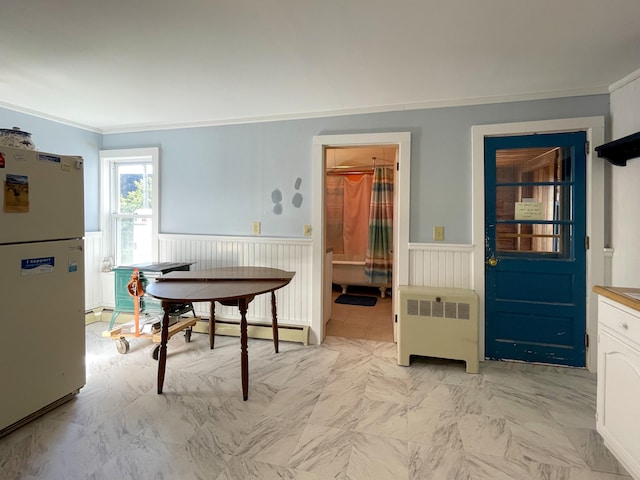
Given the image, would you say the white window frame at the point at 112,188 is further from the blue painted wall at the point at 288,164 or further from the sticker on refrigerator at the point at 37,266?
the sticker on refrigerator at the point at 37,266

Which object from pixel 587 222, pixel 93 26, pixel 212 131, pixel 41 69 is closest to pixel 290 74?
pixel 93 26

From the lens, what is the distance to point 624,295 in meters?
1.47

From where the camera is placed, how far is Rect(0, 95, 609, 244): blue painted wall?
266 cm

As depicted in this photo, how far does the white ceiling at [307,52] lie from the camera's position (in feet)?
5.06

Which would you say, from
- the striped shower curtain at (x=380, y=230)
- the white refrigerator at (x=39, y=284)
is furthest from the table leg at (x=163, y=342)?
the striped shower curtain at (x=380, y=230)

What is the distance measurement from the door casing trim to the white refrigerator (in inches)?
118

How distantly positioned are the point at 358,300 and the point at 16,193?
386 cm

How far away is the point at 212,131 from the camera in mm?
3254

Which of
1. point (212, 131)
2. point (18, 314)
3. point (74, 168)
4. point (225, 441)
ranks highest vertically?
point (212, 131)

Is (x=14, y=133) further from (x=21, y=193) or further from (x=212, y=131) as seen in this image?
(x=212, y=131)

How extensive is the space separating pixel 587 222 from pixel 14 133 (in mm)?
3996

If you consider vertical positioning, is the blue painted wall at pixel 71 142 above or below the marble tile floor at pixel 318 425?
above

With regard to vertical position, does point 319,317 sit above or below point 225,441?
above

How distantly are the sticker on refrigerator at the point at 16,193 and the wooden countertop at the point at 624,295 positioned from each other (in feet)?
10.3
